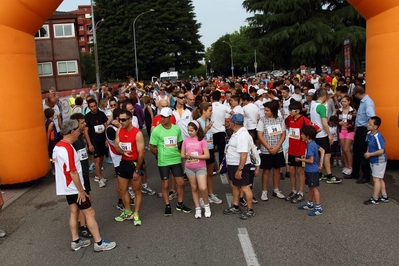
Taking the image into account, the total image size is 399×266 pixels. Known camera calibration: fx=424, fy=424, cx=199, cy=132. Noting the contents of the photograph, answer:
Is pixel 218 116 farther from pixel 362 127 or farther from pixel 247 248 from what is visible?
pixel 247 248

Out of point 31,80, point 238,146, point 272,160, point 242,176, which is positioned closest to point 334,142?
point 272,160

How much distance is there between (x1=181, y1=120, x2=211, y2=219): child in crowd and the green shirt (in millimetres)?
182

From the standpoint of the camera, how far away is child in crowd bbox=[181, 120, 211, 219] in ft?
21.2

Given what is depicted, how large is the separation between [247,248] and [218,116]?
3649mm

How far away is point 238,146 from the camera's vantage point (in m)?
6.28

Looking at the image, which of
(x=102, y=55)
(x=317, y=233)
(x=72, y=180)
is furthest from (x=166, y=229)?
(x=102, y=55)

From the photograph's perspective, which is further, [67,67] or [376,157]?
[67,67]

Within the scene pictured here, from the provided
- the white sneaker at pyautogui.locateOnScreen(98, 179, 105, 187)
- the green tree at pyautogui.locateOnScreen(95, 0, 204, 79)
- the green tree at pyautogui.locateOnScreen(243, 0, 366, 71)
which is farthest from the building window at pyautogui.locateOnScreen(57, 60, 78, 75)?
the white sneaker at pyautogui.locateOnScreen(98, 179, 105, 187)

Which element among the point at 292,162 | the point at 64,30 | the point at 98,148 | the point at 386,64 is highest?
the point at 64,30

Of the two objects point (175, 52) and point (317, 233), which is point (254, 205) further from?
point (175, 52)

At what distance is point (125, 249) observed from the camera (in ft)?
17.8

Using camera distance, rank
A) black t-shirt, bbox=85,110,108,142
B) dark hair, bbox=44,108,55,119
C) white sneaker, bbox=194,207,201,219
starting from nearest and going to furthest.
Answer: white sneaker, bbox=194,207,201,219 → black t-shirt, bbox=85,110,108,142 → dark hair, bbox=44,108,55,119

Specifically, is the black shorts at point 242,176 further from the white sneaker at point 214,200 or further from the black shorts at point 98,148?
the black shorts at point 98,148

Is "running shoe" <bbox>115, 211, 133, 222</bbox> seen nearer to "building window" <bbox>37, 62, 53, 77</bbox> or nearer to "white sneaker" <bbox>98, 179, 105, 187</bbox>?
"white sneaker" <bbox>98, 179, 105, 187</bbox>
